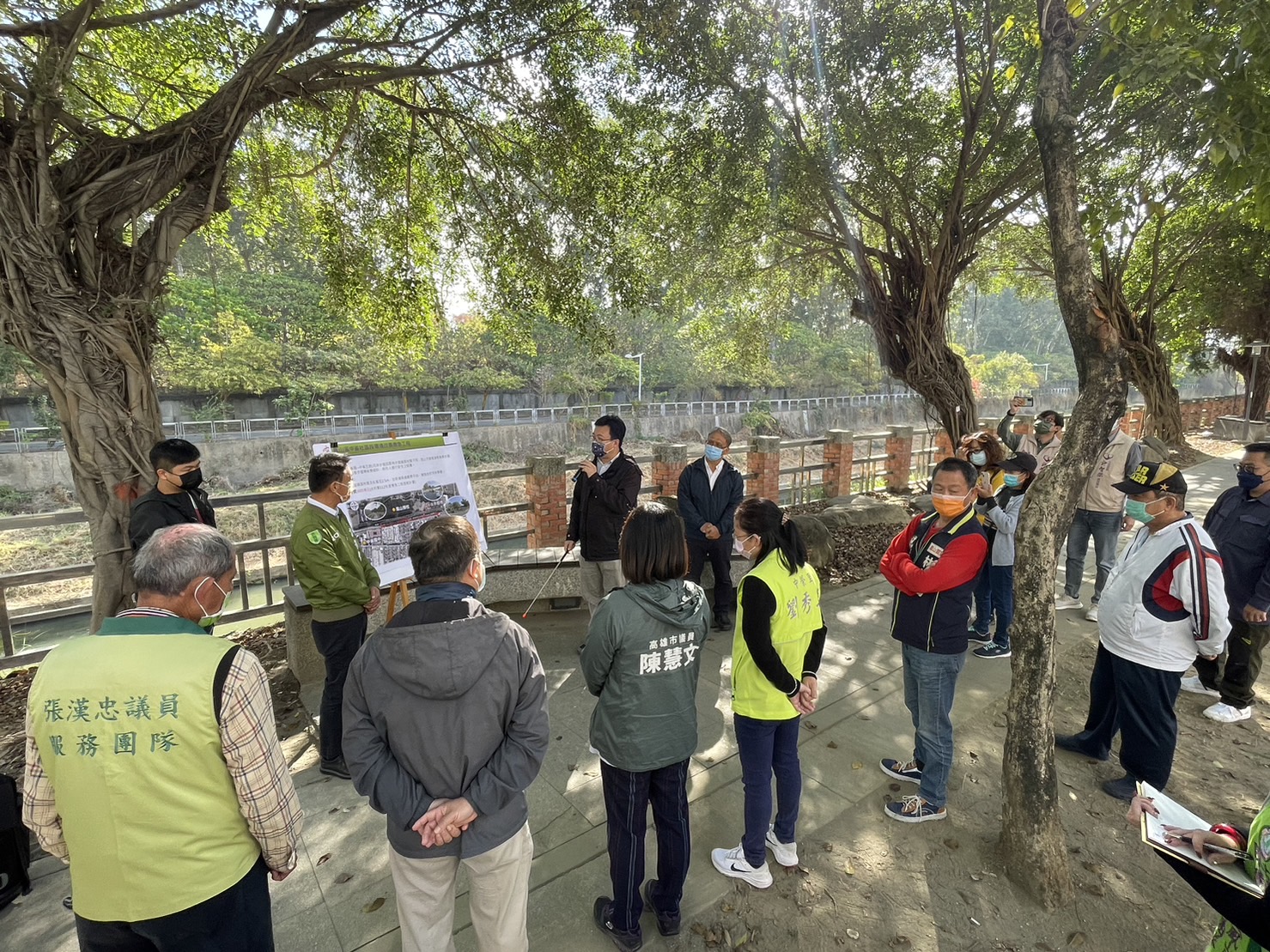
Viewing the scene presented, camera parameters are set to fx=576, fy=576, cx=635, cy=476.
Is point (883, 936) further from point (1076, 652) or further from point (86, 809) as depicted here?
point (1076, 652)

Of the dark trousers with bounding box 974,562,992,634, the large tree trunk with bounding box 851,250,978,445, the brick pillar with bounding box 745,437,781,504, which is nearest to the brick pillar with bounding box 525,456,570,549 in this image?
the brick pillar with bounding box 745,437,781,504

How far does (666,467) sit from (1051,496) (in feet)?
17.1

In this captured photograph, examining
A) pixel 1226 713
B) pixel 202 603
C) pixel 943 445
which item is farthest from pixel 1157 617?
pixel 943 445

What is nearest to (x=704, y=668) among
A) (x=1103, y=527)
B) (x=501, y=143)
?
(x=1103, y=527)

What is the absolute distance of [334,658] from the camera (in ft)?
10.2

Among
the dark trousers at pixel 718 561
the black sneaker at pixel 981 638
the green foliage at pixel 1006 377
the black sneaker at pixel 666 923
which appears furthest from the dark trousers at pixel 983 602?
the green foliage at pixel 1006 377

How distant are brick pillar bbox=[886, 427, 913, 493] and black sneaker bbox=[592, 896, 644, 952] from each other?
10158 millimetres

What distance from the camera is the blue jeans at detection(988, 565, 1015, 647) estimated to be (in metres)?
4.45

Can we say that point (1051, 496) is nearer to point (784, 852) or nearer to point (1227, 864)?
point (1227, 864)

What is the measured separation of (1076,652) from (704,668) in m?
3.05

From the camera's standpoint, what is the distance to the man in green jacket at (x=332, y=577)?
9.59 feet

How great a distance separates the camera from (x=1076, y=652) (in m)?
4.66

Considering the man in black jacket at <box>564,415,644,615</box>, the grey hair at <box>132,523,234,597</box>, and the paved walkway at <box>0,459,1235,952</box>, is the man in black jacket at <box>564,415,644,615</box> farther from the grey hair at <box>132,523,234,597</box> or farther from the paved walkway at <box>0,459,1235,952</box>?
the grey hair at <box>132,523,234,597</box>

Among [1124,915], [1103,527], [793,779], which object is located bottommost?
[1124,915]
